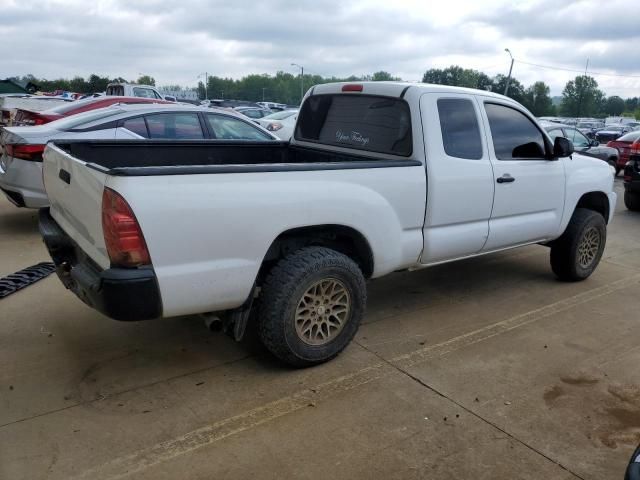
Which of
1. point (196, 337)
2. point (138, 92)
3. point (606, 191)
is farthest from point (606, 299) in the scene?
point (138, 92)

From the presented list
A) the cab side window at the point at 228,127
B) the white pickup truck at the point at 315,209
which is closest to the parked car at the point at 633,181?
the white pickup truck at the point at 315,209

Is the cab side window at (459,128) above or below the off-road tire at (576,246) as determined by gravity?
above

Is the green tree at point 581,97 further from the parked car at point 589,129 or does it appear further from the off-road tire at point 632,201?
the off-road tire at point 632,201

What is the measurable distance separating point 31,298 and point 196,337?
5.66 feet

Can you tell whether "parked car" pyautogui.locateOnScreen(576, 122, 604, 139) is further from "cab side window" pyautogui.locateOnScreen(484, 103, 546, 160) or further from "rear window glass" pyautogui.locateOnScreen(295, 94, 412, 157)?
"rear window glass" pyautogui.locateOnScreen(295, 94, 412, 157)

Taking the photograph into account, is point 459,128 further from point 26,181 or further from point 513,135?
point 26,181

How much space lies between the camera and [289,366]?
372 cm

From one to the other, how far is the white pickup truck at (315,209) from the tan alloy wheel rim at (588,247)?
38 millimetres

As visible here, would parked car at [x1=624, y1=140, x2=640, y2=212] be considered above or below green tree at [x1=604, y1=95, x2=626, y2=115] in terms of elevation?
below

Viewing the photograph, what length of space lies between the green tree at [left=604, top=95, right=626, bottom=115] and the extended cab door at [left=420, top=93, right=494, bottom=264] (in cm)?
11350

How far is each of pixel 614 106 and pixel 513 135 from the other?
117 m

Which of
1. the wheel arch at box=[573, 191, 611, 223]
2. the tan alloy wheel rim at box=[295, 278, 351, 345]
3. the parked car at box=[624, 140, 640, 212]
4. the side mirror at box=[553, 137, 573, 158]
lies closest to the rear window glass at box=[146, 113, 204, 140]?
the tan alloy wheel rim at box=[295, 278, 351, 345]

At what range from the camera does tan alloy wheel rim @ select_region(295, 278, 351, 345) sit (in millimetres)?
3594

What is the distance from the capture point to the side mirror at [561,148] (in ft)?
16.2
